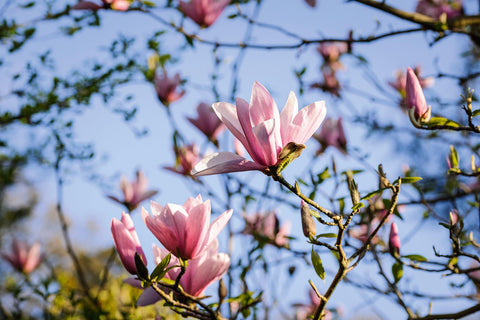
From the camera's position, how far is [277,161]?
1.85 ft

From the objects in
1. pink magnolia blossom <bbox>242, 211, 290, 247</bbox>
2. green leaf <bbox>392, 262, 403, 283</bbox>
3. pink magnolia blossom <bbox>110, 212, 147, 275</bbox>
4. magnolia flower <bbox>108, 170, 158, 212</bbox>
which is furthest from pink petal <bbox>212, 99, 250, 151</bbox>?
magnolia flower <bbox>108, 170, 158, 212</bbox>

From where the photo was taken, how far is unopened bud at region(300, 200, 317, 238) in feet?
1.91

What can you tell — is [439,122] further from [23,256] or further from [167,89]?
[23,256]

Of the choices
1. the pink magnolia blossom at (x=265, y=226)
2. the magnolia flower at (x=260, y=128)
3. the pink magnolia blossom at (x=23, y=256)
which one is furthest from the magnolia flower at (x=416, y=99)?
the pink magnolia blossom at (x=23, y=256)

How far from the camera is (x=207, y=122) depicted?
1451 millimetres

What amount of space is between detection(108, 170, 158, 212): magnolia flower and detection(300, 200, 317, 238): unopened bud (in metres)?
0.96

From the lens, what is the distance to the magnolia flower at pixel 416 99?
0.72 meters

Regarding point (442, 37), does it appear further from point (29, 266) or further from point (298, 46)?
point (29, 266)

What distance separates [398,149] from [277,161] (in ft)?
11.9

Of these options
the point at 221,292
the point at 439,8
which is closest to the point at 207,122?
the point at 221,292

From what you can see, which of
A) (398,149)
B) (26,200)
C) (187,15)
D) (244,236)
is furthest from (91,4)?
(26,200)

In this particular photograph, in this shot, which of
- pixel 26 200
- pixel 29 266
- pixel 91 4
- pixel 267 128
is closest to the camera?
pixel 267 128

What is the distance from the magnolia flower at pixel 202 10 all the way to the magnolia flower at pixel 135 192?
0.54 metres

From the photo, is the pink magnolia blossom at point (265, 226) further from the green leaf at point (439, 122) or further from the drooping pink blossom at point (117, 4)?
the drooping pink blossom at point (117, 4)
